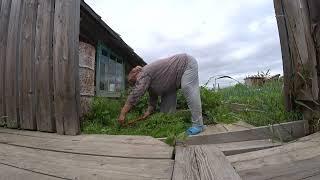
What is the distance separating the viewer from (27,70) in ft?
13.0

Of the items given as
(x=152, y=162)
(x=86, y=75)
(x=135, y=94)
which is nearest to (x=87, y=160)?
(x=152, y=162)

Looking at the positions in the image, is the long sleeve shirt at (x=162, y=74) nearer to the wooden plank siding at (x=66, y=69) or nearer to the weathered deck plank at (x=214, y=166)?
the wooden plank siding at (x=66, y=69)

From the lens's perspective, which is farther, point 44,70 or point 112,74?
point 112,74

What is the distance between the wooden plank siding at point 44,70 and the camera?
3803mm

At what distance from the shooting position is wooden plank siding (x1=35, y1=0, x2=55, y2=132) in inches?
150

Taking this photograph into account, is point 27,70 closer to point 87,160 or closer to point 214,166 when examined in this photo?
point 87,160

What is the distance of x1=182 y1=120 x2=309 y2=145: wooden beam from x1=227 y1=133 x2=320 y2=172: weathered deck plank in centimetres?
74

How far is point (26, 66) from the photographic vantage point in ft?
13.0

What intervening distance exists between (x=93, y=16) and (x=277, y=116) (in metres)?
5.51

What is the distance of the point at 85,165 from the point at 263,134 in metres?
1.76

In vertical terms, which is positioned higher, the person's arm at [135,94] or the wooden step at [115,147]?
the person's arm at [135,94]

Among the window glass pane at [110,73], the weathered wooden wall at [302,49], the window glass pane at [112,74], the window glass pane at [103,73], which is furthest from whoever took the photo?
the window glass pane at [112,74]

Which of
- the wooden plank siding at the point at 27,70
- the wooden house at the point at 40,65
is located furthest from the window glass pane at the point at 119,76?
the wooden plank siding at the point at 27,70

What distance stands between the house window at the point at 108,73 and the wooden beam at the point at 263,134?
623 cm
